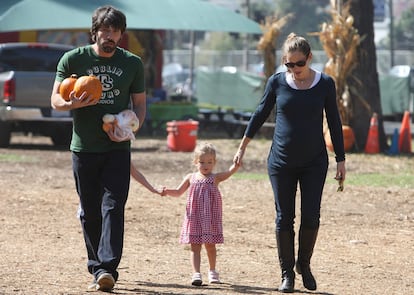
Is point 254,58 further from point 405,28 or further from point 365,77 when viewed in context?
point 405,28

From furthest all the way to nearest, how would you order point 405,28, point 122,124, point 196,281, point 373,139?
point 405,28, point 373,139, point 196,281, point 122,124

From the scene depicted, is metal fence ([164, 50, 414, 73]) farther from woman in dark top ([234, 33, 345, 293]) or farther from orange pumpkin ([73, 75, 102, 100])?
orange pumpkin ([73, 75, 102, 100])

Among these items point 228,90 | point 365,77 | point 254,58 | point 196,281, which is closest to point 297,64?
point 196,281

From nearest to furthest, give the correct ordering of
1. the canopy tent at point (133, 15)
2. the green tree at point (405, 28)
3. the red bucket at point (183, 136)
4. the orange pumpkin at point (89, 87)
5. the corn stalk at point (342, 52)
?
the orange pumpkin at point (89, 87), the red bucket at point (183, 136), the corn stalk at point (342, 52), the canopy tent at point (133, 15), the green tree at point (405, 28)

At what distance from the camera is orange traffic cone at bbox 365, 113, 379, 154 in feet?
71.8

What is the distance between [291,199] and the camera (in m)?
8.50

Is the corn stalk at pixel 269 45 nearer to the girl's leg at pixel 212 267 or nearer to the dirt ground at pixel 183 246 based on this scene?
the dirt ground at pixel 183 246

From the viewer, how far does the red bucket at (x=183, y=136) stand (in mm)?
21062

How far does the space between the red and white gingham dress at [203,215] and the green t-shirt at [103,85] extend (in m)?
0.93

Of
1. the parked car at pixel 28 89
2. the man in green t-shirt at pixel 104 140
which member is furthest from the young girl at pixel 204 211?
the parked car at pixel 28 89

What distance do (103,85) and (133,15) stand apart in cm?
1733

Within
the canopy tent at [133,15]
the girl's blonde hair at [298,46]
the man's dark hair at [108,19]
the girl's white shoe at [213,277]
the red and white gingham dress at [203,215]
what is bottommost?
the girl's white shoe at [213,277]

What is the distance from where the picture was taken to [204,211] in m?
8.80

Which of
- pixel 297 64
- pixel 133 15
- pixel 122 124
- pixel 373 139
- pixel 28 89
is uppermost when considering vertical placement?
pixel 133 15
